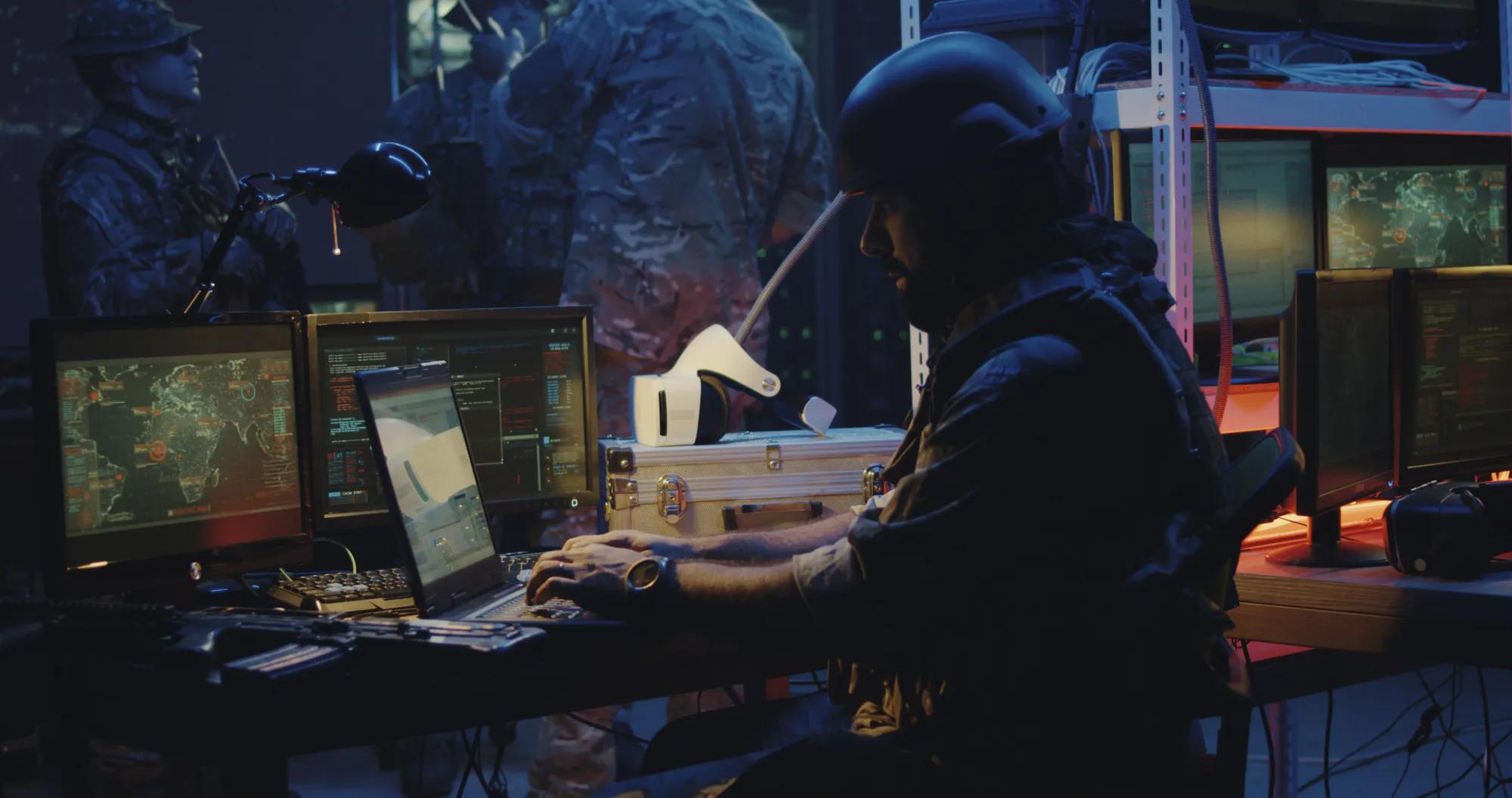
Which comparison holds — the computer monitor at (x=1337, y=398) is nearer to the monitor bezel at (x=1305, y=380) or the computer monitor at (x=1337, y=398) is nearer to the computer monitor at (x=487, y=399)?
the monitor bezel at (x=1305, y=380)

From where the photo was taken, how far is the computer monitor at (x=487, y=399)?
7.39 feet

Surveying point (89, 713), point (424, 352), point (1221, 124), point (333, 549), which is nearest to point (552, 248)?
point (333, 549)

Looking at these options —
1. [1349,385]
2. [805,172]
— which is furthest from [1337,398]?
[805,172]

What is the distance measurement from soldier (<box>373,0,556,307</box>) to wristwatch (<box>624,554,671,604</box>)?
252 cm

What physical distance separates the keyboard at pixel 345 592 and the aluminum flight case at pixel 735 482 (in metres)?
0.52

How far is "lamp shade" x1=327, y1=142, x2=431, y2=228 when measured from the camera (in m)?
2.10

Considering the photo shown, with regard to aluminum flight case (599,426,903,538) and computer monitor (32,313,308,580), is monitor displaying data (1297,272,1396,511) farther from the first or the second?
computer monitor (32,313,308,580)

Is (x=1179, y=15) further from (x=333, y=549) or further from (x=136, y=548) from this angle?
(x=333, y=549)

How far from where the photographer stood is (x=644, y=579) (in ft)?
5.49

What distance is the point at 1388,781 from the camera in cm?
345

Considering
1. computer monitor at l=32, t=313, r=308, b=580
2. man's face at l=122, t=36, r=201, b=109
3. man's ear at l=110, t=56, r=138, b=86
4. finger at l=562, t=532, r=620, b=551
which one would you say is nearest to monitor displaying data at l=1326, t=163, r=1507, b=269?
finger at l=562, t=532, r=620, b=551

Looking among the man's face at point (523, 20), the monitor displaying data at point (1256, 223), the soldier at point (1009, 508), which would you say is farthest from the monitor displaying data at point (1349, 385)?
the man's face at point (523, 20)

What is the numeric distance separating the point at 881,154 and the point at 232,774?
108 cm

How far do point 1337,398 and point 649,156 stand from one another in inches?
99.6
